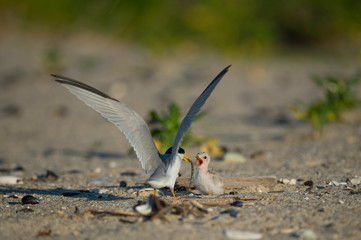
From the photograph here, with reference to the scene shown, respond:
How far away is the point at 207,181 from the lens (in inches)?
153

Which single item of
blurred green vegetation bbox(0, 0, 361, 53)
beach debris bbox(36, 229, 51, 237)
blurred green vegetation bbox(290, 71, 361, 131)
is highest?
blurred green vegetation bbox(0, 0, 361, 53)

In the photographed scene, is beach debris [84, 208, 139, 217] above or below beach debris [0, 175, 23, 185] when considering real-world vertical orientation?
above

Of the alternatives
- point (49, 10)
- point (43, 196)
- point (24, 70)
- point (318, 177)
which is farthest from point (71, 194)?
point (49, 10)

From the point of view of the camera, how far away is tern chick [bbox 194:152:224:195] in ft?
12.8

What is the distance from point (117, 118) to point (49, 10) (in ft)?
49.7

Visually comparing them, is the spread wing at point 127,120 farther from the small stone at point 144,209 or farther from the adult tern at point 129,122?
the small stone at point 144,209

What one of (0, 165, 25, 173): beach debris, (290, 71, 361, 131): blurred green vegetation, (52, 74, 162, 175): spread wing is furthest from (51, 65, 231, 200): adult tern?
(290, 71, 361, 131): blurred green vegetation

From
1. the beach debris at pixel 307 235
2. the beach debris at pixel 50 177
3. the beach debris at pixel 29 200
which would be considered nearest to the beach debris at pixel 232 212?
the beach debris at pixel 307 235

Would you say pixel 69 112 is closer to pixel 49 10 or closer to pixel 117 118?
pixel 117 118

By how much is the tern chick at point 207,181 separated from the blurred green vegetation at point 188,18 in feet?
34.6

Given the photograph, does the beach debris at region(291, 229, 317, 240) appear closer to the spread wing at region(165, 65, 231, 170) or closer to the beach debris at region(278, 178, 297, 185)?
the spread wing at region(165, 65, 231, 170)

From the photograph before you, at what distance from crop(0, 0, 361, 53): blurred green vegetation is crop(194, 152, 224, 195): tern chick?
10533 millimetres

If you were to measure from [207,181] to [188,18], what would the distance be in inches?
599

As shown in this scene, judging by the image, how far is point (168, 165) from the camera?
144 inches
